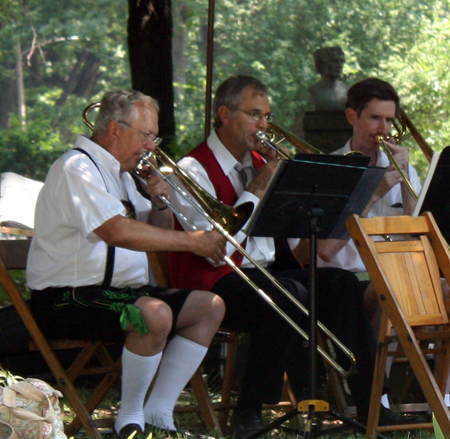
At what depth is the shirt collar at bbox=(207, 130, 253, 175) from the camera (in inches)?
151

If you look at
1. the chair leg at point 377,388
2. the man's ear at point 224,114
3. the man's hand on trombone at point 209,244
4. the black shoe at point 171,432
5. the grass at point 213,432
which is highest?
the man's ear at point 224,114

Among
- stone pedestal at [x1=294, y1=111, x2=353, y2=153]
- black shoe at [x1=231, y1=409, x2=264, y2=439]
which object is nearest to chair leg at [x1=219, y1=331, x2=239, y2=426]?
black shoe at [x1=231, y1=409, x2=264, y2=439]

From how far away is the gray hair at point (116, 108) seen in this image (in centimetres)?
342

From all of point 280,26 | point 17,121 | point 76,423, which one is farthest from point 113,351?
point 17,121

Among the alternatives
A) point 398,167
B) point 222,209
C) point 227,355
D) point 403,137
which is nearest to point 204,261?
point 222,209

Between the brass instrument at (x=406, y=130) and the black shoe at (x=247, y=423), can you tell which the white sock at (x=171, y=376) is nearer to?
the black shoe at (x=247, y=423)

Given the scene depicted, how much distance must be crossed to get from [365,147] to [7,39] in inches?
515

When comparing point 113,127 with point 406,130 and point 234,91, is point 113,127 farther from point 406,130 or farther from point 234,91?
point 406,130

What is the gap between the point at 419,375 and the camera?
2988 mm

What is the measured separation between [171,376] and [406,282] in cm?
98

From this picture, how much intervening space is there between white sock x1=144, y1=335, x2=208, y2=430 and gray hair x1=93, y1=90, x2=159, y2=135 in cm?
91

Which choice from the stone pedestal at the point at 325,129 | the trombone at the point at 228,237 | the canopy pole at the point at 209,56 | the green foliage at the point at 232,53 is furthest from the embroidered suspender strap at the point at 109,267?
the green foliage at the point at 232,53

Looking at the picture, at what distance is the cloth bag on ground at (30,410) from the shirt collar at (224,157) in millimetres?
1644

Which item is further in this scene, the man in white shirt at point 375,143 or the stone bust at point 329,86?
the stone bust at point 329,86
